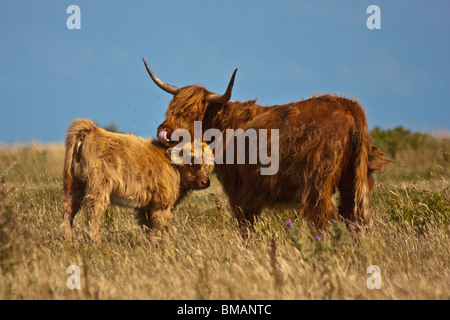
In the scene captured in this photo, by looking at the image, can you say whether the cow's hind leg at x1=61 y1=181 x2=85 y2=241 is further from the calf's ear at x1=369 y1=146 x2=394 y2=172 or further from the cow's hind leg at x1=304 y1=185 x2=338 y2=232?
the calf's ear at x1=369 y1=146 x2=394 y2=172

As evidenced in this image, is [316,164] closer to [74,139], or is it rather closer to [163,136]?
[163,136]

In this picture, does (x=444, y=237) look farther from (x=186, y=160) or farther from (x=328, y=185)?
(x=186, y=160)

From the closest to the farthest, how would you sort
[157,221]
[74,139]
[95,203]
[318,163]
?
[318,163] → [95,203] → [74,139] → [157,221]

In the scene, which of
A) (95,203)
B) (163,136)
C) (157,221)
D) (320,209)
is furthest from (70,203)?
(320,209)

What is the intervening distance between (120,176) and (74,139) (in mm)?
668

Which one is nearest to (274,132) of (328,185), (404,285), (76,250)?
(328,185)

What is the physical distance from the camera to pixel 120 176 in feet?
22.8

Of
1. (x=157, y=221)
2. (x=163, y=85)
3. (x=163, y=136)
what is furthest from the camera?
(x=163, y=85)

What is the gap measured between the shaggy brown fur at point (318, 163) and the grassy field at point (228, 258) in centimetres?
37

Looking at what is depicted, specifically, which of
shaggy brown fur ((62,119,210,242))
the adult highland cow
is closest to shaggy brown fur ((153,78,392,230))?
the adult highland cow

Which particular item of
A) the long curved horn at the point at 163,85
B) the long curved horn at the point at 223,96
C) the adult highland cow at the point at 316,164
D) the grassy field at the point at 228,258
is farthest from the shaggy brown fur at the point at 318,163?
the long curved horn at the point at 163,85

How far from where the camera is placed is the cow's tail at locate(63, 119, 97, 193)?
689 centimetres

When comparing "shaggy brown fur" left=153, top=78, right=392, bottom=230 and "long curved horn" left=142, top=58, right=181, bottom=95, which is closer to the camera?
"shaggy brown fur" left=153, top=78, right=392, bottom=230

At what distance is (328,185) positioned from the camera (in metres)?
5.99
